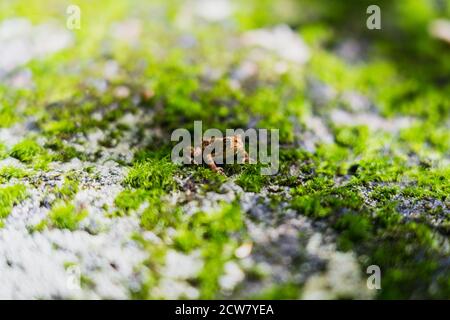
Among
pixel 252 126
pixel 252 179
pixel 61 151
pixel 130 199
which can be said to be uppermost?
pixel 252 126

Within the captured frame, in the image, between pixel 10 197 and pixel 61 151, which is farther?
pixel 61 151

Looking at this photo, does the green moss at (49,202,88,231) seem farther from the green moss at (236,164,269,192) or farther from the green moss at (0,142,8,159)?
the green moss at (236,164,269,192)

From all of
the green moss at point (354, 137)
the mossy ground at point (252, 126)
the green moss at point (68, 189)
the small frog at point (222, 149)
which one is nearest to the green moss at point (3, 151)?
the mossy ground at point (252, 126)

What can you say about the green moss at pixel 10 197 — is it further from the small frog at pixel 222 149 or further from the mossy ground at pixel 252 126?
the small frog at pixel 222 149

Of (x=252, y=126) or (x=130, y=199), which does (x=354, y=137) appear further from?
(x=130, y=199)

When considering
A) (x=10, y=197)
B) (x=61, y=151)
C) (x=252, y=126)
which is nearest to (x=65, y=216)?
(x=10, y=197)

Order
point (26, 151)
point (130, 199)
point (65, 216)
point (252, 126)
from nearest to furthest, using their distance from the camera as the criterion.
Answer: point (65, 216) → point (130, 199) → point (26, 151) → point (252, 126)
